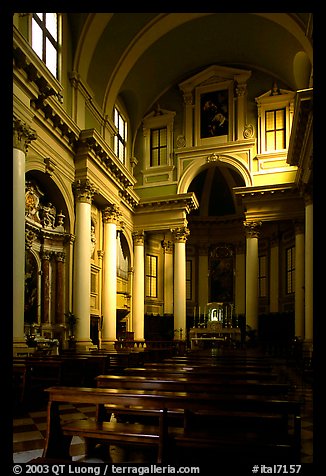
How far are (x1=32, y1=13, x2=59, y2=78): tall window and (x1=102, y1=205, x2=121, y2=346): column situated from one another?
5.73m

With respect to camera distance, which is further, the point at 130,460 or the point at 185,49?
the point at 185,49

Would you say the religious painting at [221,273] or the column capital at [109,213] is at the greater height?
the column capital at [109,213]

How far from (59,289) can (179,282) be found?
26.2 ft

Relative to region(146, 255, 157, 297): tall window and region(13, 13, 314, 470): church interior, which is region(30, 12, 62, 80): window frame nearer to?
region(13, 13, 314, 470): church interior

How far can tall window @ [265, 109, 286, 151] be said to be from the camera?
21.2 m

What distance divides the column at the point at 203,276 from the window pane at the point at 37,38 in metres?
15.5

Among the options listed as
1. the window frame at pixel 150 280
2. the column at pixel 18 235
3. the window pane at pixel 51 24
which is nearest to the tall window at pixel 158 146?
the window frame at pixel 150 280

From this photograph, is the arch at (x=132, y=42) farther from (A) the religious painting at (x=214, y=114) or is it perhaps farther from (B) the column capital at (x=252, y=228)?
(B) the column capital at (x=252, y=228)

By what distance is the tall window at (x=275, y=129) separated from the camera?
21.2 metres

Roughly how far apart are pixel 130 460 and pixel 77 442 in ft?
3.16
